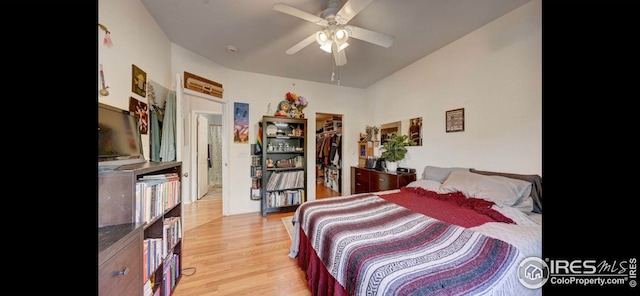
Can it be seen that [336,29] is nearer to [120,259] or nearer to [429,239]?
[429,239]

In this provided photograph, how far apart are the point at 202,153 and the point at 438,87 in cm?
460

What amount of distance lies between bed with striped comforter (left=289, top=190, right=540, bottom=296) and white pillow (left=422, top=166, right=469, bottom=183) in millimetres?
730

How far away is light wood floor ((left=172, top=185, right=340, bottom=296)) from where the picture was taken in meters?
1.62

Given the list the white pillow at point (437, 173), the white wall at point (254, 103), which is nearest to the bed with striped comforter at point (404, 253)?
the white pillow at point (437, 173)

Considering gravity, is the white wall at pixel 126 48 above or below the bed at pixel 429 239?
above

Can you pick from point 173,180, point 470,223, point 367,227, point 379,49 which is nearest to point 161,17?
point 173,180

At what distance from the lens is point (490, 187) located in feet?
6.02

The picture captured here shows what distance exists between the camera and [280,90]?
3580 mm

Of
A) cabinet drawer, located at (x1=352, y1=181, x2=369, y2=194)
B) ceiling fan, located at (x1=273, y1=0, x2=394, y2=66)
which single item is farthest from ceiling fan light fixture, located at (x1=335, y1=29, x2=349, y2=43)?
cabinet drawer, located at (x1=352, y1=181, x2=369, y2=194)

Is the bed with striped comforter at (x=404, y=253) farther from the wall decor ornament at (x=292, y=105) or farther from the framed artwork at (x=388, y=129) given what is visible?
the wall decor ornament at (x=292, y=105)

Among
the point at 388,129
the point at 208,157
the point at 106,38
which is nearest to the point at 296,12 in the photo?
the point at 106,38

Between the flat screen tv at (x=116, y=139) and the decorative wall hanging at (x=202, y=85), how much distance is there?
4.17 feet

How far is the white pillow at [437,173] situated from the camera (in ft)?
8.07
